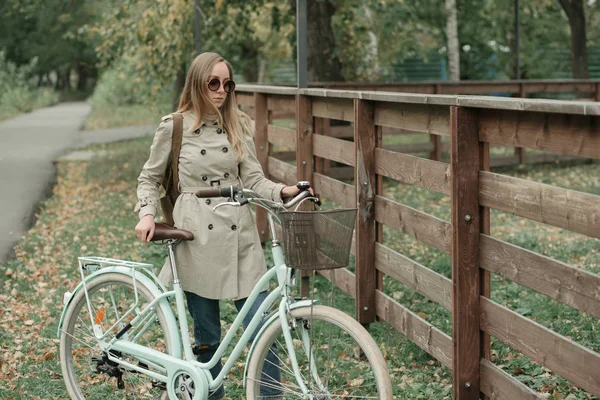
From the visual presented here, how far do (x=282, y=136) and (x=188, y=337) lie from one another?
447 cm

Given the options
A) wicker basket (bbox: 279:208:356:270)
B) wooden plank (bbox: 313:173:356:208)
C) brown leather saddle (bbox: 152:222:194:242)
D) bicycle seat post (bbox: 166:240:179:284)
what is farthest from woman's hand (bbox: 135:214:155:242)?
wooden plank (bbox: 313:173:356:208)

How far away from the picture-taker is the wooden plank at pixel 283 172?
8509mm

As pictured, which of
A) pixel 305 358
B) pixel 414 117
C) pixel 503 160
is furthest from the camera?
pixel 503 160

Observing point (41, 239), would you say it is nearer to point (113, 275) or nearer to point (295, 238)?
point (113, 275)

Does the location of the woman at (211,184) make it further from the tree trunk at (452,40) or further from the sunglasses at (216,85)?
the tree trunk at (452,40)

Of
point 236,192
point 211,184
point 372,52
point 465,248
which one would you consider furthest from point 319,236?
point 372,52

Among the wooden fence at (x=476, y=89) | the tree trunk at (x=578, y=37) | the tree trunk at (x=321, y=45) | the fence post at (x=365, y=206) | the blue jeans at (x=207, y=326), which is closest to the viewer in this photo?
the blue jeans at (x=207, y=326)

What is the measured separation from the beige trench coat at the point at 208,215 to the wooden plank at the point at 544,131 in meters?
1.00

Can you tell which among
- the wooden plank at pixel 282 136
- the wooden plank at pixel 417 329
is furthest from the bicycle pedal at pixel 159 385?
the wooden plank at pixel 282 136

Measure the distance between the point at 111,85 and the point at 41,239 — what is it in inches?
1373

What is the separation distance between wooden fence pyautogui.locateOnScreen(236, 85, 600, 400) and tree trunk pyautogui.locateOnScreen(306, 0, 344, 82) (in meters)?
9.34

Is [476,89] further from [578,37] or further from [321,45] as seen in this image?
[578,37]

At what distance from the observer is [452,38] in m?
26.3

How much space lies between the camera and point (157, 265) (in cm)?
891
